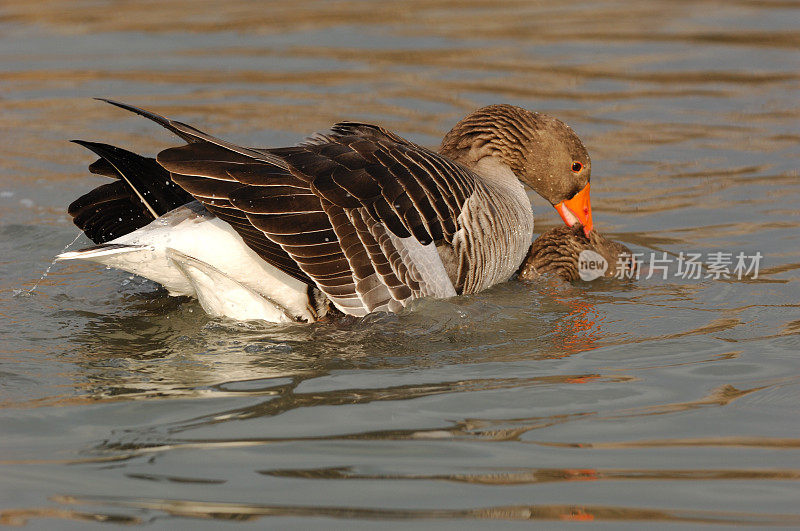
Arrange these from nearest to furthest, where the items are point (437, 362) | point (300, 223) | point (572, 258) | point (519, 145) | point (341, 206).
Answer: point (437, 362)
point (300, 223)
point (341, 206)
point (519, 145)
point (572, 258)

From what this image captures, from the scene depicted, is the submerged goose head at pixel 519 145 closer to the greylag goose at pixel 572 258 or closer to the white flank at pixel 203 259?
the greylag goose at pixel 572 258

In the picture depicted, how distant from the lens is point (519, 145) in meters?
7.68

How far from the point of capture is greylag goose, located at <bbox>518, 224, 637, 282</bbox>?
7.82 meters

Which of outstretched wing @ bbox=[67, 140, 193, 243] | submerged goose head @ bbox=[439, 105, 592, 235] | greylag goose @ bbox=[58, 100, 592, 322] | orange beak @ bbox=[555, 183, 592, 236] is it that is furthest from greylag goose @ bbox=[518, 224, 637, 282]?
outstretched wing @ bbox=[67, 140, 193, 243]

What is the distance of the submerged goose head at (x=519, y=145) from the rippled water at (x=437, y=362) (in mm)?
858

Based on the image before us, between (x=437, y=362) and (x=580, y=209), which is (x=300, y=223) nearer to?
(x=437, y=362)

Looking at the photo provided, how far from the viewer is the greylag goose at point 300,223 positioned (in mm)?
5898

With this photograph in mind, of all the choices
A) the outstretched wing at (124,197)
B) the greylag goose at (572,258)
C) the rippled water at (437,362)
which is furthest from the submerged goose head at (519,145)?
the outstretched wing at (124,197)

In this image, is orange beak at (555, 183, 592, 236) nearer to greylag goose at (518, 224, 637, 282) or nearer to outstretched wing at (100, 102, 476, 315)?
greylag goose at (518, 224, 637, 282)

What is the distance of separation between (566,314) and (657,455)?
2.20 metres

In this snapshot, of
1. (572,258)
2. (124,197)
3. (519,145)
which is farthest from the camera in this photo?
(572,258)

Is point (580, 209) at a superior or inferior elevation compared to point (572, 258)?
superior

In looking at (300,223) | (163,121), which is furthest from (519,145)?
(163,121)

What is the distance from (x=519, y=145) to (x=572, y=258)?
0.91 metres
